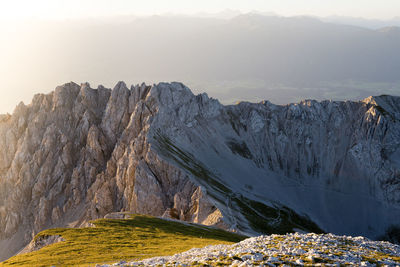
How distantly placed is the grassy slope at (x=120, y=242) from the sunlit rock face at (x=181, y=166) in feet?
67.6

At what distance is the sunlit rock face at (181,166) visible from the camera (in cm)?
11750

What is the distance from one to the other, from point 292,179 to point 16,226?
13672 centimetres

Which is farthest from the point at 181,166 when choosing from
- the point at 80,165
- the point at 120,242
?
the point at 120,242

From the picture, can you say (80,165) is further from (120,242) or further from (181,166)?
(120,242)

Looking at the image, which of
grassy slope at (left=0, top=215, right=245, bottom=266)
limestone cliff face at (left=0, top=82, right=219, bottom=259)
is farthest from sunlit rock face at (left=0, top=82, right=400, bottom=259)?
grassy slope at (left=0, top=215, right=245, bottom=266)

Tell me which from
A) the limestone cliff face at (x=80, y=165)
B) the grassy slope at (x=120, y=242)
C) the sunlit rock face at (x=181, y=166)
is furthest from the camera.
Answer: the sunlit rock face at (x=181, y=166)

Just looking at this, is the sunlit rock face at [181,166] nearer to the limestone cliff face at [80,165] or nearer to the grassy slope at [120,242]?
the limestone cliff face at [80,165]

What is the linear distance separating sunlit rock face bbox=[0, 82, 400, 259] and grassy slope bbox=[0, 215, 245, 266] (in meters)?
20.6

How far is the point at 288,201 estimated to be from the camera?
6619 inches

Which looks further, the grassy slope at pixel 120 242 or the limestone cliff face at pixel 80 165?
the limestone cliff face at pixel 80 165

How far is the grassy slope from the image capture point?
1879 inches

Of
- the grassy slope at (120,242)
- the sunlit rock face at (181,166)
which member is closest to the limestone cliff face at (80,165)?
the sunlit rock face at (181,166)

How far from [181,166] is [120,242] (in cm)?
6061

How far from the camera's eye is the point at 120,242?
194ft
